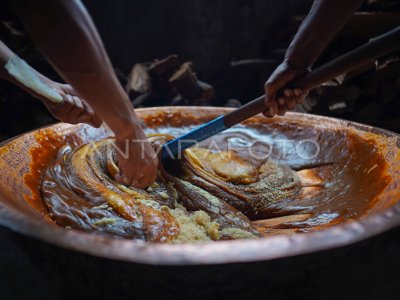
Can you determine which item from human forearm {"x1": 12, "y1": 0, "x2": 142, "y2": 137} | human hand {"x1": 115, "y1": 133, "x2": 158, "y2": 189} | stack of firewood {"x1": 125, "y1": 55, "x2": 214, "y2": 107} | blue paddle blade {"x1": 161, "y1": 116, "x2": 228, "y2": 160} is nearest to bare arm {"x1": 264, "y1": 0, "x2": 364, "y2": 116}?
blue paddle blade {"x1": 161, "y1": 116, "x2": 228, "y2": 160}

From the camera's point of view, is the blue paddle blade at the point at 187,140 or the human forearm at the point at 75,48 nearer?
the human forearm at the point at 75,48

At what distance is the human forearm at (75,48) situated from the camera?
874 millimetres

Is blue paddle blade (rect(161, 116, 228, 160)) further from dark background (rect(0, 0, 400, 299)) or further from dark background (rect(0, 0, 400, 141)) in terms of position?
dark background (rect(0, 0, 400, 141))

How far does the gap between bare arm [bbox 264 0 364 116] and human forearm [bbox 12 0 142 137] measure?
2.63ft

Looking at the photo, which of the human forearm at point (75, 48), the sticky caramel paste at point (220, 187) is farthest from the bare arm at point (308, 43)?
the human forearm at point (75, 48)

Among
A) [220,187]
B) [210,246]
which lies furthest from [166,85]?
[210,246]

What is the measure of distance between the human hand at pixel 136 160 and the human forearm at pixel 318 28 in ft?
2.68

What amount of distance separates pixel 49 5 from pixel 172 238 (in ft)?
2.60

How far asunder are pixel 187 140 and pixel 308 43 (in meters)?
0.73

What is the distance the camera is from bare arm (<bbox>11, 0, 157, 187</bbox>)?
88cm

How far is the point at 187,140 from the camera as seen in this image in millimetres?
1726

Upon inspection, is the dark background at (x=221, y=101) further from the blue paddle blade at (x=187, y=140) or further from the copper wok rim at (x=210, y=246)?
the blue paddle blade at (x=187, y=140)

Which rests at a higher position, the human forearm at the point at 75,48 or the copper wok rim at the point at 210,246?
the human forearm at the point at 75,48

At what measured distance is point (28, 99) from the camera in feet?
11.6
